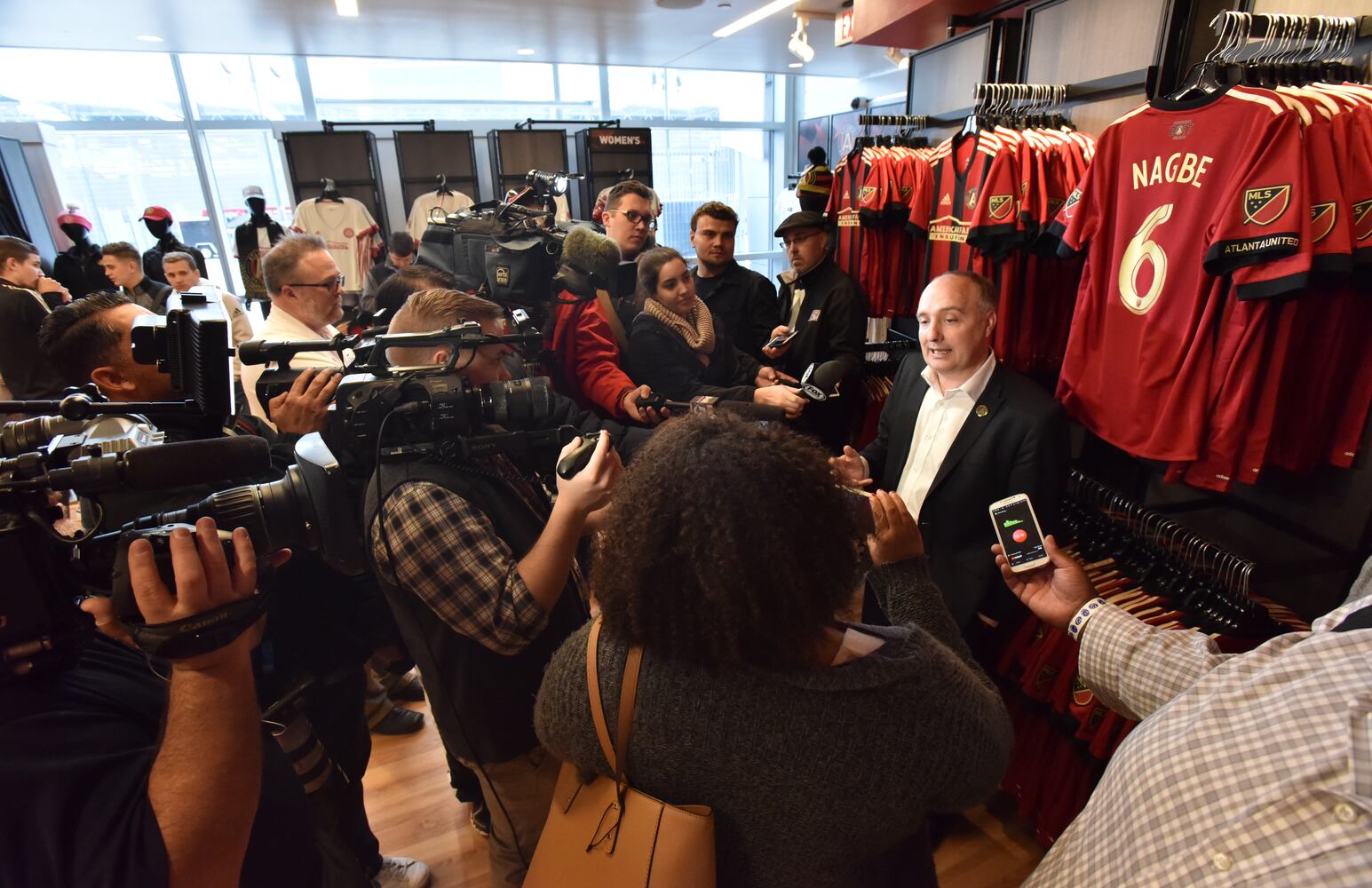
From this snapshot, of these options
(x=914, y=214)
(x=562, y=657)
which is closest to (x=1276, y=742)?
(x=562, y=657)

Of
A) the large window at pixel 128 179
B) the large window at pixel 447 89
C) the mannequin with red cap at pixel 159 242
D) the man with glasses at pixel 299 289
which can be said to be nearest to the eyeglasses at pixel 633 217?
the man with glasses at pixel 299 289

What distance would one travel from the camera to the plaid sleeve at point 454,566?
1.05m

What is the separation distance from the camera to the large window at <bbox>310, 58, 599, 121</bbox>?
687 centimetres

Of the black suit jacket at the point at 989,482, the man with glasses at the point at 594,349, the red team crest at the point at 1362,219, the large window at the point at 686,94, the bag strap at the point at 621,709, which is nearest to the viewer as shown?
the bag strap at the point at 621,709

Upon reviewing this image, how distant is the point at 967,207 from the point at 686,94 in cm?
707

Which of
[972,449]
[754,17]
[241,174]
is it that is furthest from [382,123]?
[972,449]

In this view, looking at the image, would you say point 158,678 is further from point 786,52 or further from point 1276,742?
point 786,52

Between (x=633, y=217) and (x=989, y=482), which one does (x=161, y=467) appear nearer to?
(x=989, y=482)

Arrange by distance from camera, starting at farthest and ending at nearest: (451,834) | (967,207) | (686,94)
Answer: (686,94)
(967,207)
(451,834)

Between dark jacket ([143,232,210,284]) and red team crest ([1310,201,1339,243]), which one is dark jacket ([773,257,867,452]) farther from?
dark jacket ([143,232,210,284])

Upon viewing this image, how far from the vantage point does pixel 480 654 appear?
119 cm

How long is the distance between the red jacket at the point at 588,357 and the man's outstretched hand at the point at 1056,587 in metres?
1.32

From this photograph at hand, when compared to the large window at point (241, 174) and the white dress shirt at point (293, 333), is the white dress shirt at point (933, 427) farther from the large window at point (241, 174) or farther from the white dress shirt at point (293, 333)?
the large window at point (241, 174)

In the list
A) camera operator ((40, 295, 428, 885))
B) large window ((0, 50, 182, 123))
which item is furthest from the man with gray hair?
large window ((0, 50, 182, 123))
